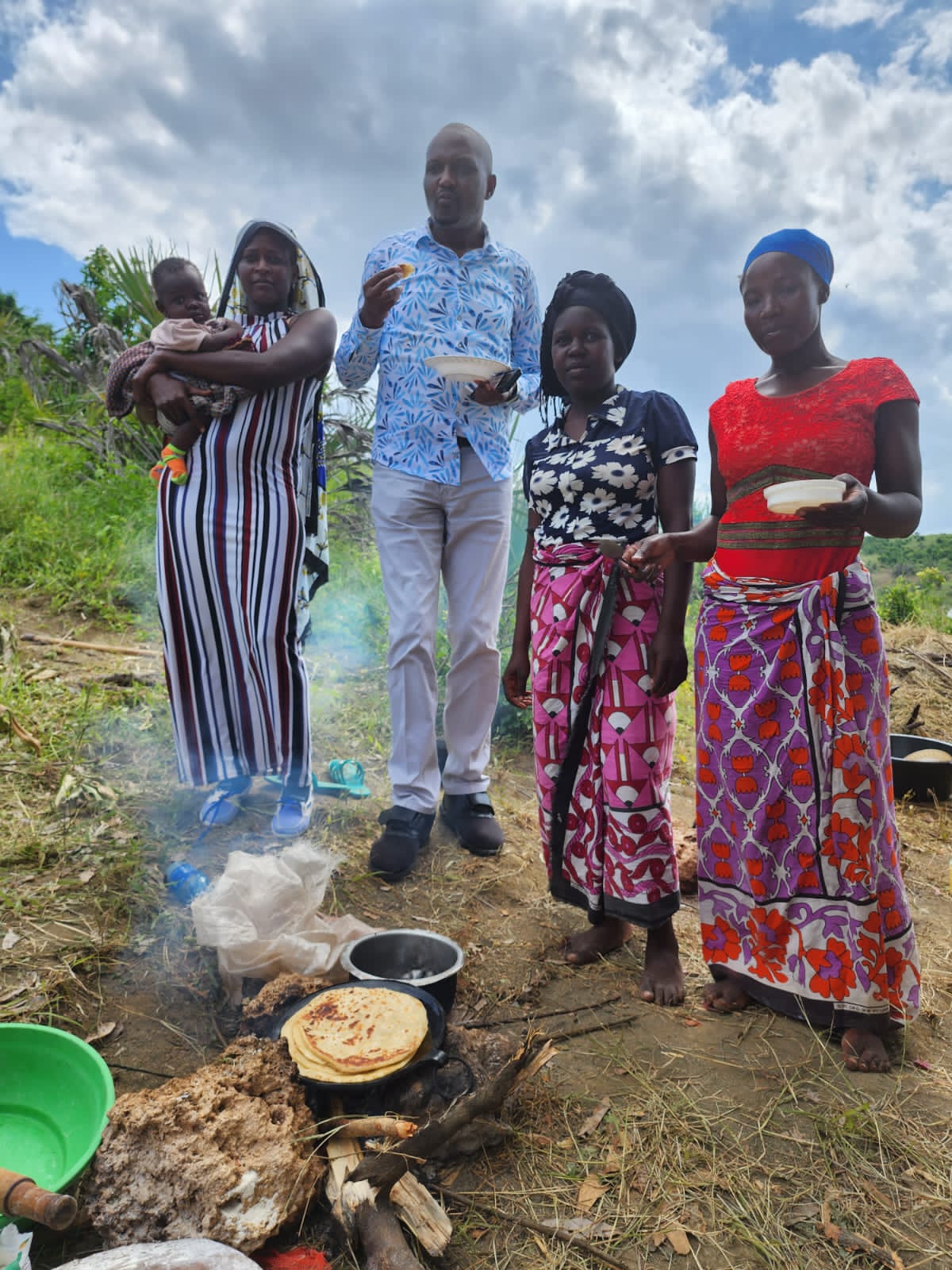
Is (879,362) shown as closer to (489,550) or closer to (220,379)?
(489,550)

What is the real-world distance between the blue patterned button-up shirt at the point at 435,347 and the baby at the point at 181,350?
0.52 meters

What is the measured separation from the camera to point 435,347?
114 inches

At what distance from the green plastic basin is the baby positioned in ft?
5.62

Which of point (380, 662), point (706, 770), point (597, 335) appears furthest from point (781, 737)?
point (380, 662)

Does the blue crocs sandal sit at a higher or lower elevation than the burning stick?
higher

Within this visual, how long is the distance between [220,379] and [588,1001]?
223 cm

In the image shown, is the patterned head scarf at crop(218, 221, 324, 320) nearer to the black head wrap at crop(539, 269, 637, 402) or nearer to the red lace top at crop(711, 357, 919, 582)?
the black head wrap at crop(539, 269, 637, 402)

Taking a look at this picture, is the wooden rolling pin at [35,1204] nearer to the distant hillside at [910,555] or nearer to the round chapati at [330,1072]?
the round chapati at [330,1072]

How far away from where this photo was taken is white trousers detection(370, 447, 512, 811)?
9.65 feet

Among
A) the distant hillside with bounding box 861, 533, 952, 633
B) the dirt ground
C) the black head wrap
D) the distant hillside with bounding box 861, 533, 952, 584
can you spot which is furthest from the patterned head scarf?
the distant hillside with bounding box 861, 533, 952, 584

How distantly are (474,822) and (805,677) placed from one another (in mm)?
1546

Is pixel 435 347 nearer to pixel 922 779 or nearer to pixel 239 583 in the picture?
pixel 239 583

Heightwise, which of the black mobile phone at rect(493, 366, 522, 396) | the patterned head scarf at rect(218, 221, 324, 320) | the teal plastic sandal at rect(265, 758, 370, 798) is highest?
the patterned head scarf at rect(218, 221, 324, 320)

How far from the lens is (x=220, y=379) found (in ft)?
8.62
